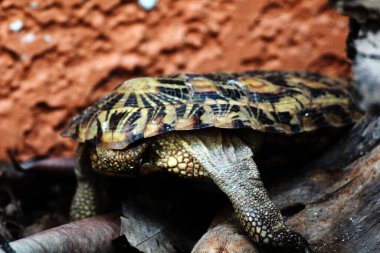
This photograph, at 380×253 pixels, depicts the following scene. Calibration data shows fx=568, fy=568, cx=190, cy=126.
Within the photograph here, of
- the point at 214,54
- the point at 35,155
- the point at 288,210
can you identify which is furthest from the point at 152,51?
the point at 288,210

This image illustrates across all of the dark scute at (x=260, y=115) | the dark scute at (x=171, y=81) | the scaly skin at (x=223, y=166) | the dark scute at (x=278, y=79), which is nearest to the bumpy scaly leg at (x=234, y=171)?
the scaly skin at (x=223, y=166)

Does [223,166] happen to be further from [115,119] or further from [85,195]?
[85,195]

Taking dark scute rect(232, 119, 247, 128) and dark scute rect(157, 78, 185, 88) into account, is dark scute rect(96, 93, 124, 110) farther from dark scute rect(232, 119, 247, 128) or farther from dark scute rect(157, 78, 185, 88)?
dark scute rect(232, 119, 247, 128)

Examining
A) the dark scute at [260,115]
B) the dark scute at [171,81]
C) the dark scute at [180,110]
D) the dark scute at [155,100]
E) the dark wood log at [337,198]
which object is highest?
the dark scute at [171,81]

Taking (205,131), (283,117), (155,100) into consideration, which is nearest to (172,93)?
(155,100)

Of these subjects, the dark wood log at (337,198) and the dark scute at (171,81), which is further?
the dark scute at (171,81)

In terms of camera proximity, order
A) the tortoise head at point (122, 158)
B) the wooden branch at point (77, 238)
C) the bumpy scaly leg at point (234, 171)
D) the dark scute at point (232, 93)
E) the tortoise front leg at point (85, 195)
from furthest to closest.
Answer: the tortoise front leg at point (85, 195) < the dark scute at point (232, 93) < the tortoise head at point (122, 158) < the bumpy scaly leg at point (234, 171) < the wooden branch at point (77, 238)

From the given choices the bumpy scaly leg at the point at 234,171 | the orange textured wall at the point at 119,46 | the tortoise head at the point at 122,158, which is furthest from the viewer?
the orange textured wall at the point at 119,46

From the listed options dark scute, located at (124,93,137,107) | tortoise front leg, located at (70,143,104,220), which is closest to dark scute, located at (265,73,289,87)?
dark scute, located at (124,93,137,107)

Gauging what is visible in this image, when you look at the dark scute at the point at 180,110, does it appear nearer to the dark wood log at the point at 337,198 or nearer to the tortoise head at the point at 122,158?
the tortoise head at the point at 122,158
